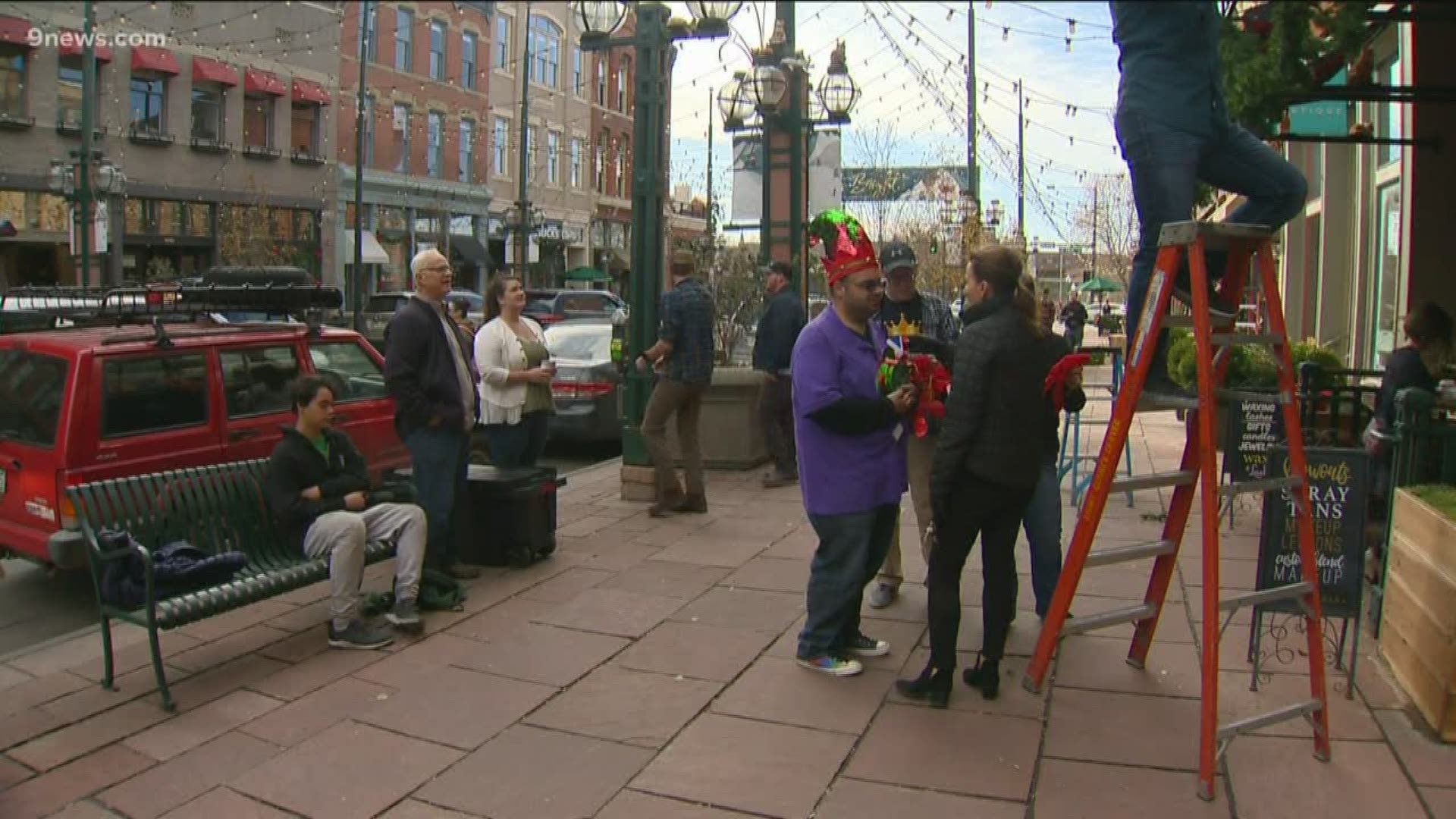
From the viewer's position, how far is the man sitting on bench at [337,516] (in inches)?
216

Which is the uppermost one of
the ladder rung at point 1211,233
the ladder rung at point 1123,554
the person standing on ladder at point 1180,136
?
the person standing on ladder at point 1180,136

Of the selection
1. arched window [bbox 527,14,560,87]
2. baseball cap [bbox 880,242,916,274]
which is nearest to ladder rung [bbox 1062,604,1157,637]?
baseball cap [bbox 880,242,916,274]

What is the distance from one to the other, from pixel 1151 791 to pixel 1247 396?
4.45 ft

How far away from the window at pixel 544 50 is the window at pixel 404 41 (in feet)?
21.6

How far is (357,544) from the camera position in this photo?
18.0 ft

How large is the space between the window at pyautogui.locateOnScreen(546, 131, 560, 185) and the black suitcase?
42.5 m

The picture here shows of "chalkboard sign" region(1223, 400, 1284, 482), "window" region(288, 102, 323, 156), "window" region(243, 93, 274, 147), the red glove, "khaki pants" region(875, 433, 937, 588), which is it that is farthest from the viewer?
"window" region(288, 102, 323, 156)

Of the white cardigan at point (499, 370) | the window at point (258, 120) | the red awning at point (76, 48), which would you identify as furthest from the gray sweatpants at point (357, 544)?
the window at point (258, 120)

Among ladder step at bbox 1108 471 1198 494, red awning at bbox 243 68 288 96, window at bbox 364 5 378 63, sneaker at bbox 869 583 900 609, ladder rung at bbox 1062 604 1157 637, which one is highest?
window at bbox 364 5 378 63

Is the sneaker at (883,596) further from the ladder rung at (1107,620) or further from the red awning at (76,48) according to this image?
the red awning at (76,48)

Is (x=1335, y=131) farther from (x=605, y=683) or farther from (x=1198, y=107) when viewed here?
(x=605, y=683)

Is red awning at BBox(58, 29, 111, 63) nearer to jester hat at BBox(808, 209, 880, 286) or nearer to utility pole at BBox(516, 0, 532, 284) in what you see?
utility pole at BBox(516, 0, 532, 284)

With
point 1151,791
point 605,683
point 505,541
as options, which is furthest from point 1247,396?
point 505,541

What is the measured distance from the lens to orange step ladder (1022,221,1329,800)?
3.52 m
